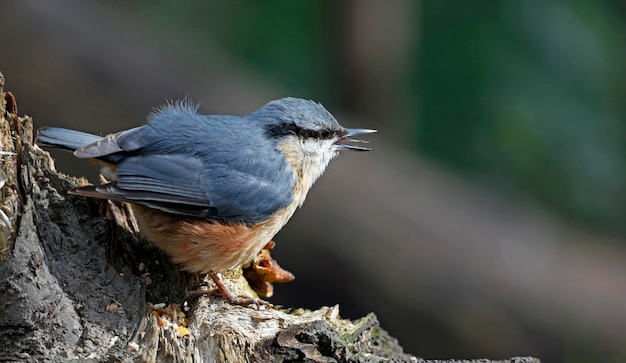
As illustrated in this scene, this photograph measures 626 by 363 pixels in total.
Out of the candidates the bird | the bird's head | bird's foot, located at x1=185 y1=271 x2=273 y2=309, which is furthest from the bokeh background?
Answer: bird's foot, located at x1=185 y1=271 x2=273 y2=309

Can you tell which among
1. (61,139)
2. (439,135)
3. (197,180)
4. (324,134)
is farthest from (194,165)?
(439,135)

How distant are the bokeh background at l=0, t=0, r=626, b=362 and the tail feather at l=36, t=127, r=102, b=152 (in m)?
2.42

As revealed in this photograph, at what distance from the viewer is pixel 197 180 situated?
234 centimetres

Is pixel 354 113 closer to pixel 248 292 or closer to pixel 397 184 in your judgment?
pixel 397 184

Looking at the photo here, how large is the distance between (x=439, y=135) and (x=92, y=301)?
345 centimetres

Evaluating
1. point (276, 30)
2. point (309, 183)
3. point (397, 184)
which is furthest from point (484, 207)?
point (309, 183)

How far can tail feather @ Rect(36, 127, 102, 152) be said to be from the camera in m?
2.25

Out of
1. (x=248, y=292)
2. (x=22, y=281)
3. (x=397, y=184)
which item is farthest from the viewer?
(x=397, y=184)

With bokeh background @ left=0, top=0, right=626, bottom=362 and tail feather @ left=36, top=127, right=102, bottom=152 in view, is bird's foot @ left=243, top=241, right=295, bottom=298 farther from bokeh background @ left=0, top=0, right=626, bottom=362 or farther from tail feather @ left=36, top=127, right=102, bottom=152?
bokeh background @ left=0, top=0, right=626, bottom=362

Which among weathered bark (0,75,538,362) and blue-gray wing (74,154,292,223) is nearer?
weathered bark (0,75,538,362)

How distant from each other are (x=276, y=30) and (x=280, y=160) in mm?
2507

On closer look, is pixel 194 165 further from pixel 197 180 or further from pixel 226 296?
pixel 226 296

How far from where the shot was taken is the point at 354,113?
201 inches

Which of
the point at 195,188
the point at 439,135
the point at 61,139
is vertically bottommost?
the point at 195,188
